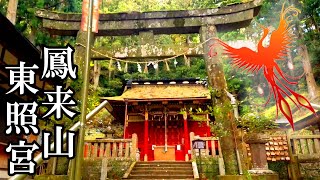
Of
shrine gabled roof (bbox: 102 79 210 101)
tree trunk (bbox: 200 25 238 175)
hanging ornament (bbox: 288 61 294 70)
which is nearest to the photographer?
tree trunk (bbox: 200 25 238 175)

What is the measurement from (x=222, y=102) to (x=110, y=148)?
5050mm

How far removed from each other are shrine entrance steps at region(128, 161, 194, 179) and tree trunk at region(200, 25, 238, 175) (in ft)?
8.45

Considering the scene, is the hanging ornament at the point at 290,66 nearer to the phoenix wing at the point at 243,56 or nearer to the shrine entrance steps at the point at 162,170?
the shrine entrance steps at the point at 162,170

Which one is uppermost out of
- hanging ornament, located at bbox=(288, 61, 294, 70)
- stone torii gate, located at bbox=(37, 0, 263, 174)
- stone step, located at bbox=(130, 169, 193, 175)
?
hanging ornament, located at bbox=(288, 61, 294, 70)

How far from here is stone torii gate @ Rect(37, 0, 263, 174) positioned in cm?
827

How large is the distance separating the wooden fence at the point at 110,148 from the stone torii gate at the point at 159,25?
3.49 metres

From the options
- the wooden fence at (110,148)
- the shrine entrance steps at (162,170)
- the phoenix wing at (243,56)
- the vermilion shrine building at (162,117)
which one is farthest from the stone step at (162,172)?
the phoenix wing at (243,56)

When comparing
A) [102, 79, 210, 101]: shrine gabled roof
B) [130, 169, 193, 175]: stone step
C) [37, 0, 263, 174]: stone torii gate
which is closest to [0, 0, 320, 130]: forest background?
[37, 0, 263, 174]: stone torii gate

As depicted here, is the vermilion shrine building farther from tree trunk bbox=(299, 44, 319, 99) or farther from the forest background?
tree trunk bbox=(299, 44, 319, 99)

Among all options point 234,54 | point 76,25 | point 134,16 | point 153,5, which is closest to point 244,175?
point 234,54

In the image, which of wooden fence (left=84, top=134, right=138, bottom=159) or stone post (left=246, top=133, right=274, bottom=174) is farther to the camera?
wooden fence (left=84, top=134, right=138, bottom=159)

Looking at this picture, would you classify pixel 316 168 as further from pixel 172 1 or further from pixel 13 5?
pixel 172 1

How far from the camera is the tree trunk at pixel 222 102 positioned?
23.7 ft

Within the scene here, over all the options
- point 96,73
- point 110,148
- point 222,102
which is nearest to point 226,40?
point 222,102
